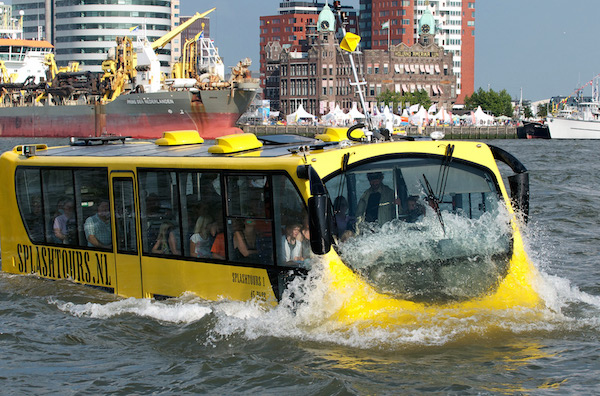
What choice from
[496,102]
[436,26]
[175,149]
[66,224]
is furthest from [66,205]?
[436,26]

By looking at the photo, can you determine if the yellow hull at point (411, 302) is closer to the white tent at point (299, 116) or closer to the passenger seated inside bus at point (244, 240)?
the passenger seated inside bus at point (244, 240)

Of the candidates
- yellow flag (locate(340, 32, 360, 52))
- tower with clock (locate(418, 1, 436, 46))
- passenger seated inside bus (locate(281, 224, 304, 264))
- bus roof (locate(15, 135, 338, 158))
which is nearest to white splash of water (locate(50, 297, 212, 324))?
passenger seated inside bus (locate(281, 224, 304, 264))

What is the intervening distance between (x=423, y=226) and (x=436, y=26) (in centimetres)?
16955

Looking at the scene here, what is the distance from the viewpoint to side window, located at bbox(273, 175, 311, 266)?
351 inches

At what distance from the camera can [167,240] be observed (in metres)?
10.6

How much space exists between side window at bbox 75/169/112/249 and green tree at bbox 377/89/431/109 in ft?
419

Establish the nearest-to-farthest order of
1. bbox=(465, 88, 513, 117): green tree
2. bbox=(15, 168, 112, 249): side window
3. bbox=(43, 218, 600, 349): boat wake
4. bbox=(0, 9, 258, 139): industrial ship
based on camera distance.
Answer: bbox=(43, 218, 600, 349): boat wake → bbox=(15, 168, 112, 249): side window → bbox=(0, 9, 258, 139): industrial ship → bbox=(465, 88, 513, 117): green tree

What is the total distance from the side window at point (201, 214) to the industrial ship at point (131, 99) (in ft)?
205

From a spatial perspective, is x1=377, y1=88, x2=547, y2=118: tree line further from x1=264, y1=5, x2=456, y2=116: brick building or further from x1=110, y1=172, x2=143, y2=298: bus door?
x1=110, y1=172, x2=143, y2=298: bus door

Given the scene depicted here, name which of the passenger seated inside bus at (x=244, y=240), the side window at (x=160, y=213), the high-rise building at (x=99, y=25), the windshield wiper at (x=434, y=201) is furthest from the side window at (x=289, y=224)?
the high-rise building at (x=99, y=25)

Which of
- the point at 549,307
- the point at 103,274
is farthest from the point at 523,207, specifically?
the point at 103,274

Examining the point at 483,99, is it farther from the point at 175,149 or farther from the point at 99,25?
the point at 175,149

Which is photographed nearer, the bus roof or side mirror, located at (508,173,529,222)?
side mirror, located at (508,173,529,222)

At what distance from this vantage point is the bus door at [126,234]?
36.2 ft
